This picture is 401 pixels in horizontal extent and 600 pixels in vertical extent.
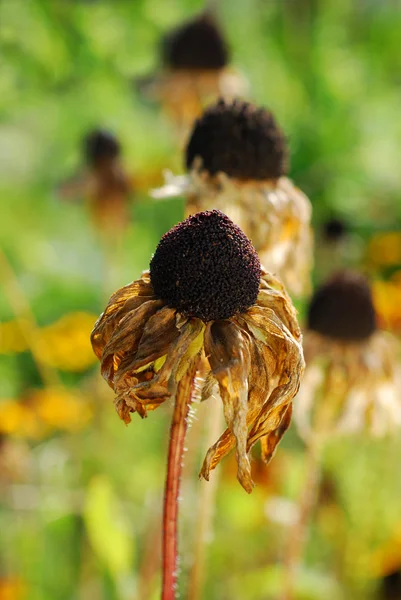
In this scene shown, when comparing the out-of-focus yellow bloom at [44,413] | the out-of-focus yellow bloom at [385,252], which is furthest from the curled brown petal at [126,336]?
the out-of-focus yellow bloom at [385,252]

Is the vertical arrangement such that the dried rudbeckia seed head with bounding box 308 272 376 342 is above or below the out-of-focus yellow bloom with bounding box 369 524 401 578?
above

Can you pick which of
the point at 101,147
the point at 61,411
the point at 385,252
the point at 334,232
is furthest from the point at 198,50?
the point at 385,252

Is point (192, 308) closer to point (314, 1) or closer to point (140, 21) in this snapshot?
point (140, 21)

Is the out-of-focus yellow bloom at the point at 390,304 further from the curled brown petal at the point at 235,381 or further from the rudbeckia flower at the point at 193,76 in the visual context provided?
the curled brown petal at the point at 235,381

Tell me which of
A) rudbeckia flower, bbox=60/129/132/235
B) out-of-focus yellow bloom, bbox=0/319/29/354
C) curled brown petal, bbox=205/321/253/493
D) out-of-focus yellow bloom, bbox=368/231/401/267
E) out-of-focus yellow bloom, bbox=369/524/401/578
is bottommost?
out-of-focus yellow bloom, bbox=369/524/401/578

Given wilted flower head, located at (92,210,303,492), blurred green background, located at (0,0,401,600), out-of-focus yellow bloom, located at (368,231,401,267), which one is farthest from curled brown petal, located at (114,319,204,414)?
→ out-of-focus yellow bloom, located at (368,231,401,267)

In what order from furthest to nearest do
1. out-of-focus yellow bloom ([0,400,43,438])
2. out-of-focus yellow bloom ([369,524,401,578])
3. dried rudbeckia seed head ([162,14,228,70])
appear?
dried rudbeckia seed head ([162,14,228,70]), out-of-focus yellow bloom ([0,400,43,438]), out-of-focus yellow bloom ([369,524,401,578])

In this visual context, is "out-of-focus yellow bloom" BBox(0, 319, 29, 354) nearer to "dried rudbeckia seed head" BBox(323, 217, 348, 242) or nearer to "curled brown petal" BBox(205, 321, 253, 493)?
"dried rudbeckia seed head" BBox(323, 217, 348, 242)
